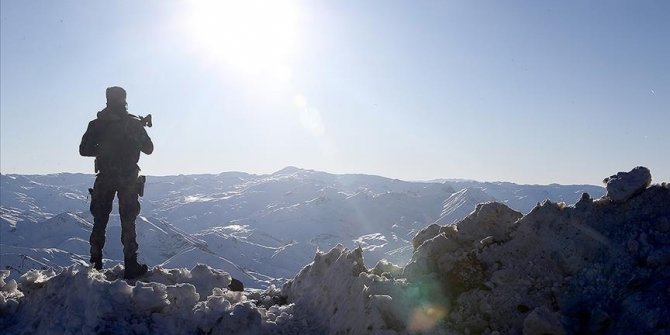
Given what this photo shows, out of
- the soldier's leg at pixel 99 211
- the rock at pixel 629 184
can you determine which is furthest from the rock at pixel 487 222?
the soldier's leg at pixel 99 211

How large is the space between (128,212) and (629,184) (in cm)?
780

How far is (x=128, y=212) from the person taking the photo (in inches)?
370

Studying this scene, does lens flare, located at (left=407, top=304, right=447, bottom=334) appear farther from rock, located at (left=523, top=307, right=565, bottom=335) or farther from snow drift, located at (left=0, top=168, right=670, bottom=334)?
rock, located at (left=523, top=307, right=565, bottom=335)

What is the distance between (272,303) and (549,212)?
14.0 ft

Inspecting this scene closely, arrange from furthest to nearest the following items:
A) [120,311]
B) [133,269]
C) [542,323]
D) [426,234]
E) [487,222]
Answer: [133,269], [426,234], [487,222], [120,311], [542,323]

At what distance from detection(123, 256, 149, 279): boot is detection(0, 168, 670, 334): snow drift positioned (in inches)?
66.4

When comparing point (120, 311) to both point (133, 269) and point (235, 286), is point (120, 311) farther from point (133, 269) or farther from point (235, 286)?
point (235, 286)

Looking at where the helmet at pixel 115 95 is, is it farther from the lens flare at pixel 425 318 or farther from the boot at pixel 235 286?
the lens flare at pixel 425 318

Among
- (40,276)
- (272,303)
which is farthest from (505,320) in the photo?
(40,276)

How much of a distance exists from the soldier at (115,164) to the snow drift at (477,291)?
6.82ft

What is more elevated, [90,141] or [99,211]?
[90,141]

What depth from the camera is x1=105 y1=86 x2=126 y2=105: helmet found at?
9422 mm

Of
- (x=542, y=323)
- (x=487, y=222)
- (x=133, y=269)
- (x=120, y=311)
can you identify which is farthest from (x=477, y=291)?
(x=133, y=269)

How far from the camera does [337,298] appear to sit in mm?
6836
